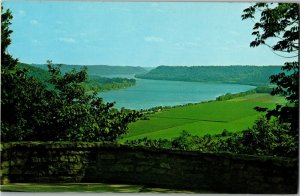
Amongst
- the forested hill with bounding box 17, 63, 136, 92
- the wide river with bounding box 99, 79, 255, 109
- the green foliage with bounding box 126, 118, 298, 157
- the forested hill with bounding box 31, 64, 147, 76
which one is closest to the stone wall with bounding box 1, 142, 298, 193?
the green foliage with bounding box 126, 118, 298, 157

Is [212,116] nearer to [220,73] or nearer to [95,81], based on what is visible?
[220,73]

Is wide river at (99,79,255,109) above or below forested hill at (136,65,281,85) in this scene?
below

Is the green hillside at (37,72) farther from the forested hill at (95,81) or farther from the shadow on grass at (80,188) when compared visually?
the shadow on grass at (80,188)

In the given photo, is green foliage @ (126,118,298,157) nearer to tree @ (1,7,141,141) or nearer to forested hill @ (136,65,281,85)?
forested hill @ (136,65,281,85)

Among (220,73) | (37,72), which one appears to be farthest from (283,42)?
(37,72)

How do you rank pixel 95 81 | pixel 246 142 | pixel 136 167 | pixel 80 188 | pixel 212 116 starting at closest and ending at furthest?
1. pixel 80 188
2. pixel 136 167
3. pixel 212 116
4. pixel 246 142
5. pixel 95 81

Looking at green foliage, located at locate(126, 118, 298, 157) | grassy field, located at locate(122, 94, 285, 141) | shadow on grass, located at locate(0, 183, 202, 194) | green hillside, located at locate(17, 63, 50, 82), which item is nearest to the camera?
shadow on grass, located at locate(0, 183, 202, 194)
